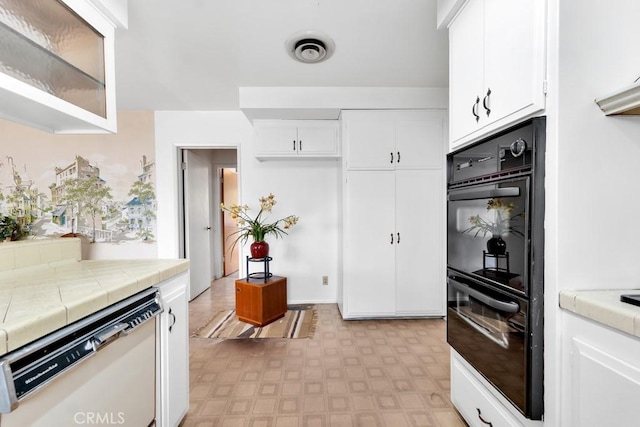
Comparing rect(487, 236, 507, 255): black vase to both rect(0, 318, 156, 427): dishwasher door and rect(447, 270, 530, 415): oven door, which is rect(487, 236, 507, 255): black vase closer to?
rect(447, 270, 530, 415): oven door

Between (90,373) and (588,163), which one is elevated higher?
(588,163)

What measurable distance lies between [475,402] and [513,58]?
5.11ft

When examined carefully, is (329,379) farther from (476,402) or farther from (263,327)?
(263,327)

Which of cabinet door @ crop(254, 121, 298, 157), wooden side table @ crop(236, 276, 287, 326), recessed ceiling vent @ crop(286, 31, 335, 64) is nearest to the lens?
recessed ceiling vent @ crop(286, 31, 335, 64)

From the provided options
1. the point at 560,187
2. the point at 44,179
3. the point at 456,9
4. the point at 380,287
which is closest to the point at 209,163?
the point at 44,179

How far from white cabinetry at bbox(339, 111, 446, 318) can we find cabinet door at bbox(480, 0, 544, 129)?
63.8 inches

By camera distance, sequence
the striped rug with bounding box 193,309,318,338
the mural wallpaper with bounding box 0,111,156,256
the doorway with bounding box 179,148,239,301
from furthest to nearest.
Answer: the doorway with bounding box 179,148,239,301
the mural wallpaper with bounding box 0,111,156,256
the striped rug with bounding box 193,309,318,338

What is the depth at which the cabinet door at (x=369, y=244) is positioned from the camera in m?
2.92

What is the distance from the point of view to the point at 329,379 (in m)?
1.97

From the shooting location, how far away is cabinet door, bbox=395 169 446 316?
2.94 meters

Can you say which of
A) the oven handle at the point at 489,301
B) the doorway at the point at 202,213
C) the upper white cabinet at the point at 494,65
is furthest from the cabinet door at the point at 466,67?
the doorway at the point at 202,213

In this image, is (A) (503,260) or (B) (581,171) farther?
(A) (503,260)

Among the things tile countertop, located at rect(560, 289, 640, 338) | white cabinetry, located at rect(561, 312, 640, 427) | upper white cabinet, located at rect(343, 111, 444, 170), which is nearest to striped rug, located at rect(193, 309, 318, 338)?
upper white cabinet, located at rect(343, 111, 444, 170)

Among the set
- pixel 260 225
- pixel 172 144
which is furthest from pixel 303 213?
pixel 172 144
